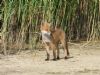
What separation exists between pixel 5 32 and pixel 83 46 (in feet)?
6.58

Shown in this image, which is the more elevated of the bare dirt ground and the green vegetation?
the green vegetation

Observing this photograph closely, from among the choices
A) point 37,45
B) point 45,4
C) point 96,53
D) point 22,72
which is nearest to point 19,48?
point 37,45

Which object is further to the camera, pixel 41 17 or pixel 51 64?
pixel 41 17

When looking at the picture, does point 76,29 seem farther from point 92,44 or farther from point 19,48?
point 19,48

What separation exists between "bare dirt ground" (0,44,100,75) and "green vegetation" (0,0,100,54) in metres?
0.73

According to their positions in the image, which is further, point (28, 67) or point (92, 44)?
point (92, 44)

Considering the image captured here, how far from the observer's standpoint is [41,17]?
10.6 meters

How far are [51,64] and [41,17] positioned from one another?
7.85 ft

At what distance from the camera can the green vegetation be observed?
413 inches

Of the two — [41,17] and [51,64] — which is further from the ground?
[41,17]

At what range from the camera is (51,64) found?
848 cm

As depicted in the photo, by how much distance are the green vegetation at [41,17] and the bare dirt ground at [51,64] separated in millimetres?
730

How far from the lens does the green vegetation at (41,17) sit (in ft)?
34.4

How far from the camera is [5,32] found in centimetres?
1048
